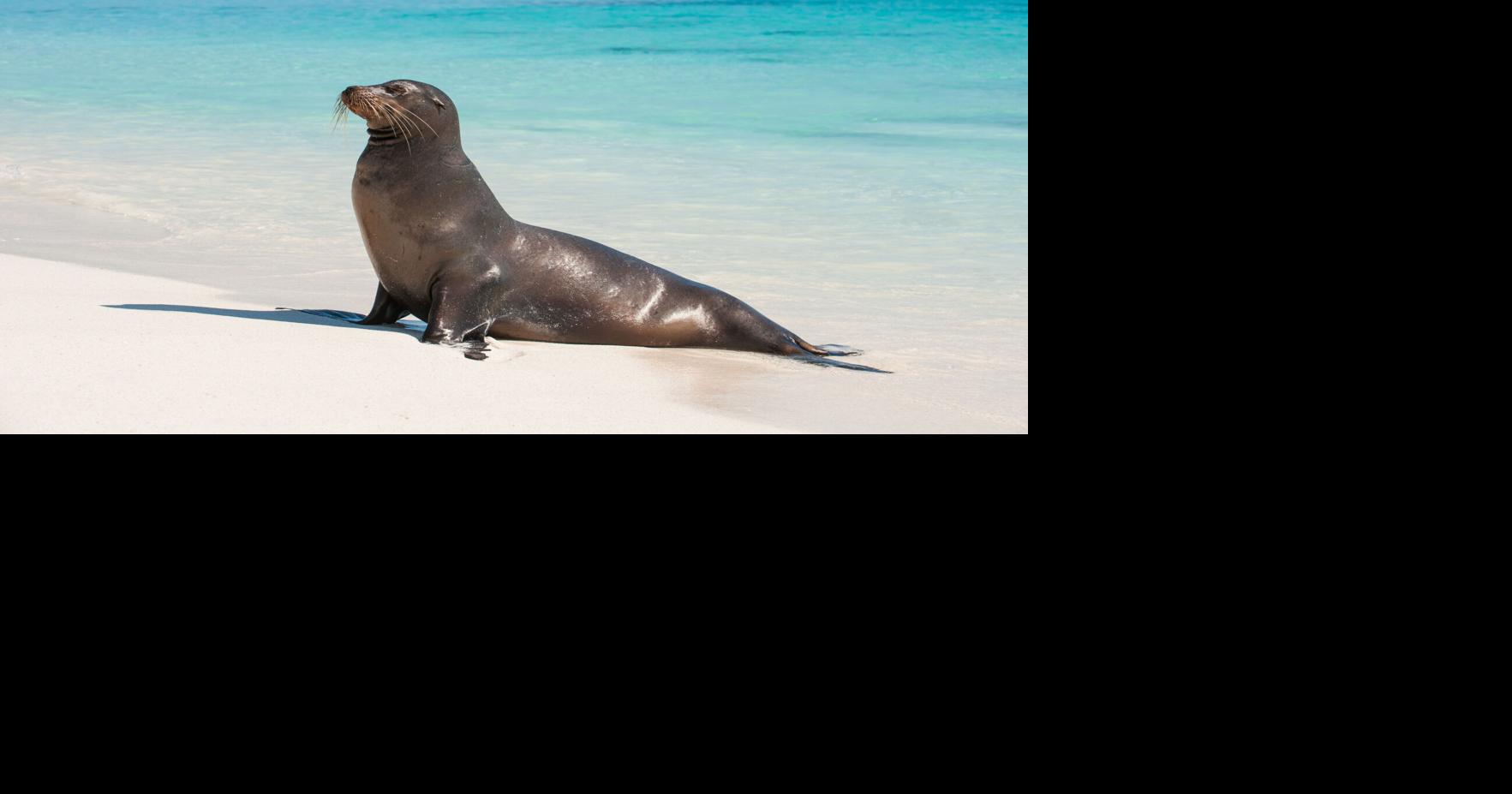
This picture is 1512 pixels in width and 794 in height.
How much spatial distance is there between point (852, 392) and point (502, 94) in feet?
50.4

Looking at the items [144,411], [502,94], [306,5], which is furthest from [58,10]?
[144,411]

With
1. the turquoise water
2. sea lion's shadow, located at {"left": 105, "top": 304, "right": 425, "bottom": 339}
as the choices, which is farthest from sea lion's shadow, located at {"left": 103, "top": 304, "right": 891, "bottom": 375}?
the turquoise water

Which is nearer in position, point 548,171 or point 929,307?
point 929,307

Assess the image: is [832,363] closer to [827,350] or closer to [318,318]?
[827,350]

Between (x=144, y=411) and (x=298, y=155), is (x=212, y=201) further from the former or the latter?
(x=144, y=411)

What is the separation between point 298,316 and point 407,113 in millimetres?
866

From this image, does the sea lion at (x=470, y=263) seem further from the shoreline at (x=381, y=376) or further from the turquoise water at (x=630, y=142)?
the turquoise water at (x=630, y=142)

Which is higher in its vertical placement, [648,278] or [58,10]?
[58,10]

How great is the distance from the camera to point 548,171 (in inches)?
533

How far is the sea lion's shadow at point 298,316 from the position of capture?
6.03 metres

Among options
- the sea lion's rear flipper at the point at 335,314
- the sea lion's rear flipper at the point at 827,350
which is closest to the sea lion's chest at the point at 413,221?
the sea lion's rear flipper at the point at 335,314

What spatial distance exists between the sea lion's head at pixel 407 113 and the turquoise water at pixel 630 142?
1151mm

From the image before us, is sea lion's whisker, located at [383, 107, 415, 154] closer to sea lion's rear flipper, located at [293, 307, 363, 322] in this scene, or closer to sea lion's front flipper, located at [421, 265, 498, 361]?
sea lion's front flipper, located at [421, 265, 498, 361]

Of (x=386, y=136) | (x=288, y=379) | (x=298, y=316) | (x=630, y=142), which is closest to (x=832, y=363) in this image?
(x=386, y=136)
